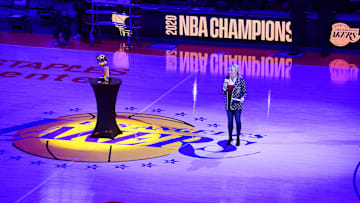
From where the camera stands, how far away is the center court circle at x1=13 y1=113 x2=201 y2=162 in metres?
9.01

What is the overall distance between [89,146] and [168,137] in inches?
53.9

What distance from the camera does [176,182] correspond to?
800cm

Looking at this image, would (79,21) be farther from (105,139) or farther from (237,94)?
(237,94)

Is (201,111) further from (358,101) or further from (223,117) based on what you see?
(358,101)

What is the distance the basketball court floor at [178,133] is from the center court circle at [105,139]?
0.02 m

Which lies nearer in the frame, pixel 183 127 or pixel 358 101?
pixel 183 127

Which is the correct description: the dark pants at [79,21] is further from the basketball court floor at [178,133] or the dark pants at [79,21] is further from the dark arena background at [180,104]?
the basketball court floor at [178,133]

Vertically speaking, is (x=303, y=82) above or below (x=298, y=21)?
below

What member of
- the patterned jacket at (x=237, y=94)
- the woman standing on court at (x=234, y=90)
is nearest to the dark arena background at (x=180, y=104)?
the woman standing on court at (x=234, y=90)

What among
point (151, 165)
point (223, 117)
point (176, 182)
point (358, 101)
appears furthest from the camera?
point (358, 101)

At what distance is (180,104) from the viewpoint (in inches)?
478

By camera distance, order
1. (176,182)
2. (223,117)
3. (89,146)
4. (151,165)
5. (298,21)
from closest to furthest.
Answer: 1. (176,182)
2. (151,165)
3. (89,146)
4. (223,117)
5. (298,21)

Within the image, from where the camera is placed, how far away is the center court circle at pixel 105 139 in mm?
9008

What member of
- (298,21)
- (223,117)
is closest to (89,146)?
(223,117)
